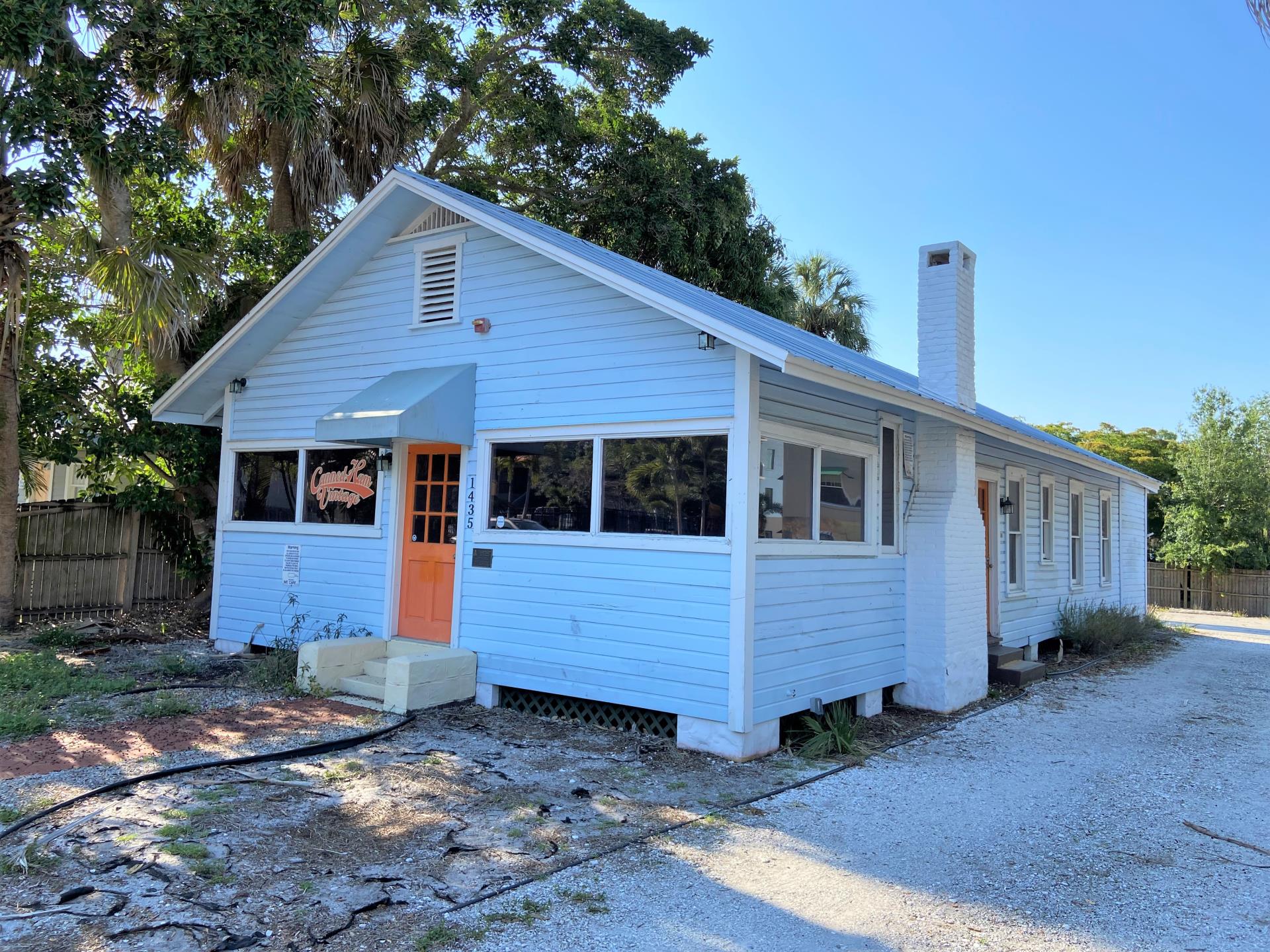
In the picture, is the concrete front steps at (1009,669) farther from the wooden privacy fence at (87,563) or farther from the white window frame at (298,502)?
the wooden privacy fence at (87,563)

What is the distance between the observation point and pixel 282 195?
13898mm

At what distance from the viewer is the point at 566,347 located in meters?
8.00

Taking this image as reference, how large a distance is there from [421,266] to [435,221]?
495 millimetres

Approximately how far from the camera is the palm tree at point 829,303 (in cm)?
2342

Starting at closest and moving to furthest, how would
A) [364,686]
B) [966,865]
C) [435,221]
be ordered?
[966,865] → [364,686] → [435,221]

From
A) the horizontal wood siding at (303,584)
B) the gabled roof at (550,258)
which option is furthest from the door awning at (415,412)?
the gabled roof at (550,258)

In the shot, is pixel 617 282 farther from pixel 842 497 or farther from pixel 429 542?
pixel 429 542

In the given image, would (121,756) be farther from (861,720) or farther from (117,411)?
(117,411)

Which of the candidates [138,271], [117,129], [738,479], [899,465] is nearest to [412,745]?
[738,479]

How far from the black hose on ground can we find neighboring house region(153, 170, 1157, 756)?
80cm

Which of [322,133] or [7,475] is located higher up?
[322,133]

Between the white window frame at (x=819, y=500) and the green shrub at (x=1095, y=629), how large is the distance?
22.6ft

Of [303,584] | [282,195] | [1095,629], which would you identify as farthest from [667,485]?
[282,195]

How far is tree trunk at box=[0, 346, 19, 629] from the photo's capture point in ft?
36.9
